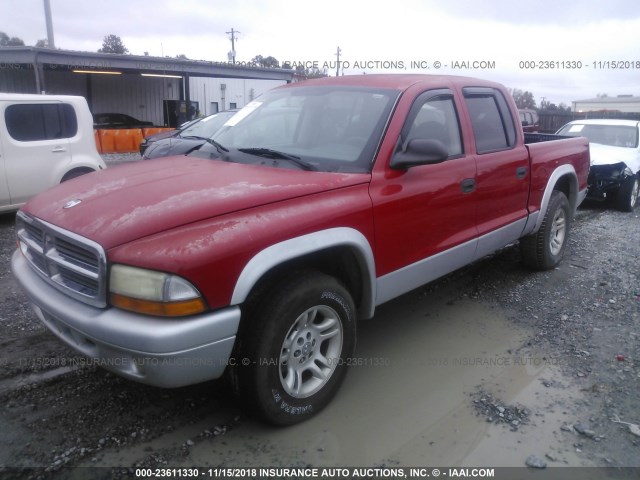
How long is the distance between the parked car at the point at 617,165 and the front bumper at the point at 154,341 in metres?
8.63

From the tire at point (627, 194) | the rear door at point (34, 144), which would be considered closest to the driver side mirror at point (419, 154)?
the rear door at point (34, 144)

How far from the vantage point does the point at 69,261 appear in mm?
2578

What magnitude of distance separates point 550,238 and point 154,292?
445 cm

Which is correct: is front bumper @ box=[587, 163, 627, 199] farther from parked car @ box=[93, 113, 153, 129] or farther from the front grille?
parked car @ box=[93, 113, 153, 129]

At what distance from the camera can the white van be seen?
7.16 metres

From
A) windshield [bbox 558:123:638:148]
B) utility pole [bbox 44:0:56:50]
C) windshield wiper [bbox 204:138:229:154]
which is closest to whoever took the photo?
windshield wiper [bbox 204:138:229:154]

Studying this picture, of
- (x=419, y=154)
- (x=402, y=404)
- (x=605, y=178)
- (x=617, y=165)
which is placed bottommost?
(x=402, y=404)

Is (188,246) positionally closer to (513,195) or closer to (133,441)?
(133,441)

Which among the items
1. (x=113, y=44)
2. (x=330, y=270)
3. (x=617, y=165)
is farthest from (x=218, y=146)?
(x=113, y=44)

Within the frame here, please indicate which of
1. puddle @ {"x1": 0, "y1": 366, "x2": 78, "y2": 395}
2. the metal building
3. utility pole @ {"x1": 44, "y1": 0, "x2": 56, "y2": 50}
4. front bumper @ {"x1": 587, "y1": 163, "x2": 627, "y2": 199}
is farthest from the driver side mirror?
utility pole @ {"x1": 44, "y1": 0, "x2": 56, "y2": 50}

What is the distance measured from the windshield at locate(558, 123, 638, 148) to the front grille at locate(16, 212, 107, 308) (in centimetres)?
1022

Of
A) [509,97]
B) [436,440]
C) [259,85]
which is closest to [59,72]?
[259,85]

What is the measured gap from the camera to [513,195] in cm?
449

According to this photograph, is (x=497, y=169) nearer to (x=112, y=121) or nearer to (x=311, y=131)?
(x=311, y=131)
